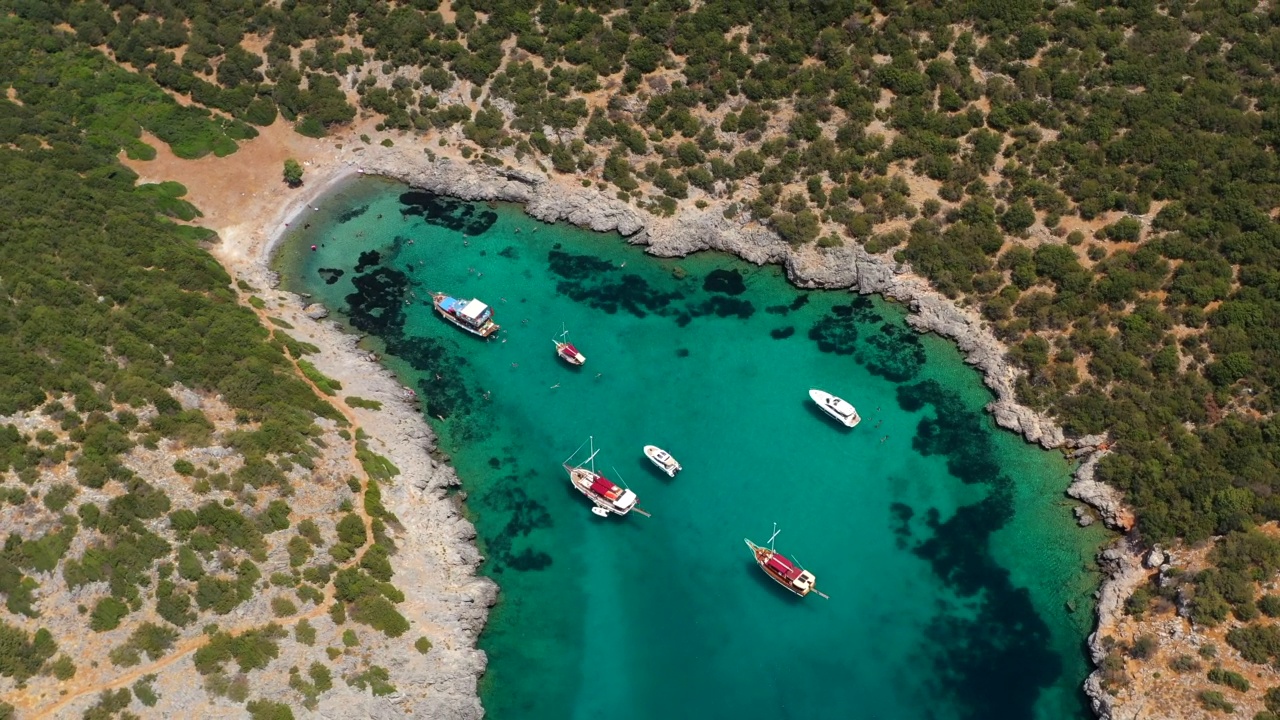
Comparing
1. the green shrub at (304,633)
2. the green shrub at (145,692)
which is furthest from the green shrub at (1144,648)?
the green shrub at (145,692)

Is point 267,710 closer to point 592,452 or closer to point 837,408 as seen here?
point 592,452

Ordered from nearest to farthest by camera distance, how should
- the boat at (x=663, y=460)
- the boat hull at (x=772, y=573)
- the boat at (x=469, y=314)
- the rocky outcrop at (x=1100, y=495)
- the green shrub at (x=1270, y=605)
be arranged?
the green shrub at (x=1270, y=605), the boat hull at (x=772, y=573), the rocky outcrop at (x=1100, y=495), the boat at (x=663, y=460), the boat at (x=469, y=314)

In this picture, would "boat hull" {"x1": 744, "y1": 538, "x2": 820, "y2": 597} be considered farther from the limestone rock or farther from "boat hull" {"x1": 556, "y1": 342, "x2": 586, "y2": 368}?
"boat hull" {"x1": 556, "y1": 342, "x2": 586, "y2": 368}

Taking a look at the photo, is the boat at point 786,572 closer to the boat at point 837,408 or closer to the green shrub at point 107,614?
the boat at point 837,408

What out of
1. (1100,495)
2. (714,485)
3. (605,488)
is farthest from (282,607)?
(1100,495)

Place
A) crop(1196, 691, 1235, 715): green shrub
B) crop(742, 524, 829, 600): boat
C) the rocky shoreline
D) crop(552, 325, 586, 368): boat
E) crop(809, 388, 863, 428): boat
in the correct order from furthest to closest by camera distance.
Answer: crop(552, 325, 586, 368): boat < crop(809, 388, 863, 428): boat < the rocky shoreline < crop(742, 524, 829, 600): boat < crop(1196, 691, 1235, 715): green shrub

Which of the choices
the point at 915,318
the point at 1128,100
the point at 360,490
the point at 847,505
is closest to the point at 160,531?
the point at 360,490

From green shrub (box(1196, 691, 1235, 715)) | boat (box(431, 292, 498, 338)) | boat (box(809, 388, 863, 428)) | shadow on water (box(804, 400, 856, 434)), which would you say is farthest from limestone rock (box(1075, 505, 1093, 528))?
boat (box(431, 292, 498, 338))
